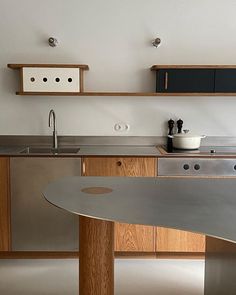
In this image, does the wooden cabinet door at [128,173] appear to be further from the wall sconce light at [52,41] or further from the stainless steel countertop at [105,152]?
the wall sconce light at [52,41]

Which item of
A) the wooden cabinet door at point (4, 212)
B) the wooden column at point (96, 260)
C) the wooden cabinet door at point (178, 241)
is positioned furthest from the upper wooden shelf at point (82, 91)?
the wooden column at point (96, 260)

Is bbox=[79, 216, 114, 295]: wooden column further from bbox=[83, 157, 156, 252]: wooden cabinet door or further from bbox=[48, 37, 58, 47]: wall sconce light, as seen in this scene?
bbox=[48, 37, 58, 47]: wall sconce light

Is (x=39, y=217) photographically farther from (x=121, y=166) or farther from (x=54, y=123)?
(x=54, y=123)

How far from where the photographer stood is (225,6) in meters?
3.42

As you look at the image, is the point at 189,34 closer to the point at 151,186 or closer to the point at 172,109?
the point at 172,109

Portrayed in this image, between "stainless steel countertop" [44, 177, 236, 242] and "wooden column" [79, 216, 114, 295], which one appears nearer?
"stainless steel countertop" [44, 177, 236, 242]

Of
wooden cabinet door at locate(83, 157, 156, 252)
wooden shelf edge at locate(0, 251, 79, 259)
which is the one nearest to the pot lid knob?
wooden cabinet door at locate(83, 157, 156, 252)

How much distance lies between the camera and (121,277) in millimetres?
2678

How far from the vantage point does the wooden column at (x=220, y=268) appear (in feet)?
5.02

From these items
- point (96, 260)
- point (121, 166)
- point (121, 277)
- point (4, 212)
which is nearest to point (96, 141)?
point (121, 166)

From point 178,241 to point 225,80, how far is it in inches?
58.5

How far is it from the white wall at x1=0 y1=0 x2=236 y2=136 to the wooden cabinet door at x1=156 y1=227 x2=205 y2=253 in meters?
1.09

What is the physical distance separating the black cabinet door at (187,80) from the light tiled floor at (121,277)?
1.51 meters

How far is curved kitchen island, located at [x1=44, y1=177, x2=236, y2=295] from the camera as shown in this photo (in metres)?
1.31
